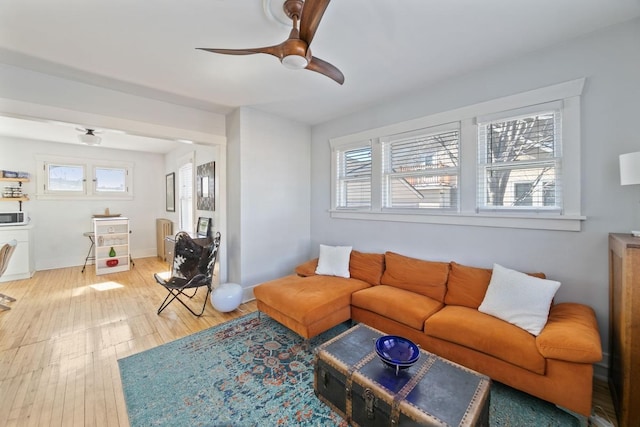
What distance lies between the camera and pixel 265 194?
3752 mm

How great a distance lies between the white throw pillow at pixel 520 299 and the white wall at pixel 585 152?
321mm

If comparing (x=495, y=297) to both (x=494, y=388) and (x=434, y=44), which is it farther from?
(x=434, y=44)

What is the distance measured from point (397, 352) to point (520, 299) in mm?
1152

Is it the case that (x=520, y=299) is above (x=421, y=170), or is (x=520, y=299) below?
below

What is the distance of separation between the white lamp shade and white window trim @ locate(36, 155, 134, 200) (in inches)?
314

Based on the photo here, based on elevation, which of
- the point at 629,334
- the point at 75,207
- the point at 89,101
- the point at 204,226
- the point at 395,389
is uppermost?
the point at 89,101

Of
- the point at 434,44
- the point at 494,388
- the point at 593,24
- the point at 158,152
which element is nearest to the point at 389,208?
the point at 434,44

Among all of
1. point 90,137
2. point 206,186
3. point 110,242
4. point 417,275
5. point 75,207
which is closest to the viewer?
point 417,275

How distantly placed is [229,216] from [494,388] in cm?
353

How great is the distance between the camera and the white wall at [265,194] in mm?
3531

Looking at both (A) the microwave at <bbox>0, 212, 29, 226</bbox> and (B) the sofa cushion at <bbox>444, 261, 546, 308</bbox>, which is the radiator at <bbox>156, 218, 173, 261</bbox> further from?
(B) the sofa cushion at <bbox>444, 261, 546, 308</bbox>

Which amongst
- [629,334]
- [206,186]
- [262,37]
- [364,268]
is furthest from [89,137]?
[629,334]

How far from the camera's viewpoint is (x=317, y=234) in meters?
4.33

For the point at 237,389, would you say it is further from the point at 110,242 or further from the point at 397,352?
the point at 110,242
